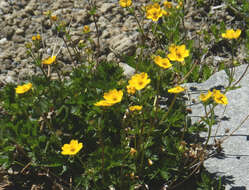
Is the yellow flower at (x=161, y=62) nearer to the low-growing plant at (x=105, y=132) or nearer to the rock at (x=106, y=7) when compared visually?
the low-growing plant at (x=105, y=132)

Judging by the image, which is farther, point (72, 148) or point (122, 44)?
point (122, 44)

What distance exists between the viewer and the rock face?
2939 millimetres

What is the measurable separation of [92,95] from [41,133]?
626 millimetres

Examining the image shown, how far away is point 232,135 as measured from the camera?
10.8 ft

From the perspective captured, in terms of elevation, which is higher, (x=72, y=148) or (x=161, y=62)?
(x=161, y=62)

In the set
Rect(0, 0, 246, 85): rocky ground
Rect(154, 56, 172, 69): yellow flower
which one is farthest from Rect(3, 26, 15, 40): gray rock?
Rect(154, 56, 172, 69): yellow flower

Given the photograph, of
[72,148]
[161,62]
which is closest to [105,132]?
[72,148]

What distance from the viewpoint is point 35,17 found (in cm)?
503

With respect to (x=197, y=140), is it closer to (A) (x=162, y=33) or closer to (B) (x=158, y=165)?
(B) (x=158, y=165)

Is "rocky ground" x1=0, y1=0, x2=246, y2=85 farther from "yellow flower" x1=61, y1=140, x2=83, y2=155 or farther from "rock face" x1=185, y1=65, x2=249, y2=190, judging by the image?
"yellow flower" x1=61, y1=140, x2=83, y2=155

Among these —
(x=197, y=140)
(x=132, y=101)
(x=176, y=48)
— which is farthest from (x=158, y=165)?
(x=176, y=48)

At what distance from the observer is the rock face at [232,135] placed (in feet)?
9.64

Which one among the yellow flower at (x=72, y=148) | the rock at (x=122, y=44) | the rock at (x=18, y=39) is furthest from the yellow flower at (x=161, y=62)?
the rock at (x=18, y=39)

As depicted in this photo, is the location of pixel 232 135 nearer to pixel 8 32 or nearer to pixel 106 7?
pixel 106 7
